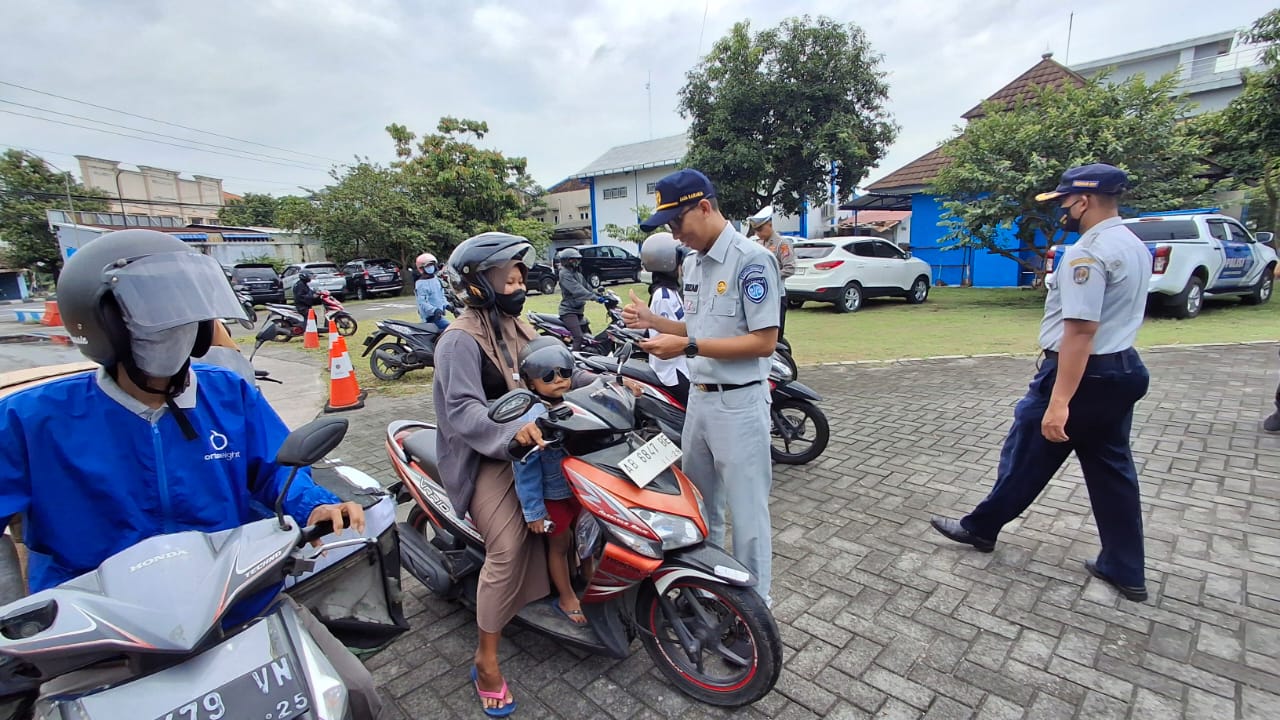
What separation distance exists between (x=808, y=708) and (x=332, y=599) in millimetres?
1654

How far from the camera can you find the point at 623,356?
2.81 m

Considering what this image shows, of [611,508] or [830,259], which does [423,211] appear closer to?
[830,259]

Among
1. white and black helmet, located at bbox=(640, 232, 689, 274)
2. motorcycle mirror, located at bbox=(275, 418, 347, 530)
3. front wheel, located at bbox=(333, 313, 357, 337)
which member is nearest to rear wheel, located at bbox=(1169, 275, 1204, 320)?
white and black helmet, located at bbox=(640, 232, 689, 274)

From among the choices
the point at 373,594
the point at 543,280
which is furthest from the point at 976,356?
the point at 543,280

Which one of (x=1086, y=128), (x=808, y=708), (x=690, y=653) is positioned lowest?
(x=808, y=708)

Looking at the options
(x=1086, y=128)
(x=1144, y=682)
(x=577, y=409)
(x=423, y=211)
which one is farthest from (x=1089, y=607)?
(x=423, y=211)

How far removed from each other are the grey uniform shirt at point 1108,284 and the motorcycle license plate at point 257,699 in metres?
2.93

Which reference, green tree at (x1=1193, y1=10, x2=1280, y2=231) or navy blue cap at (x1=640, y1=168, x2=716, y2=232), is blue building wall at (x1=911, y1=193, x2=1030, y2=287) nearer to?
green tree at (x1=1193, y1=10, x2=1280, y2=231)

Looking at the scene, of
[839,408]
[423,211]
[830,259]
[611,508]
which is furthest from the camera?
[423,211]

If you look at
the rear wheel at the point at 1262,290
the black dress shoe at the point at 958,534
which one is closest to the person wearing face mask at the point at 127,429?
the black dress shoe at the point at 958,534

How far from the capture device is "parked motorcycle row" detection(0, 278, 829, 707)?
3.52 ft

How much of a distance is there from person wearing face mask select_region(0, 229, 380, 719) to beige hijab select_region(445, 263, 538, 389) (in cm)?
81

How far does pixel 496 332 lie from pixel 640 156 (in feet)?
111

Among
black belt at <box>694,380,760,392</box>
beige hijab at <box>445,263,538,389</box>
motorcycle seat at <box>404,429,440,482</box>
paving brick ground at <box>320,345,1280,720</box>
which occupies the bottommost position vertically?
paving brick ground at <box>320,345,1280,720</box>
